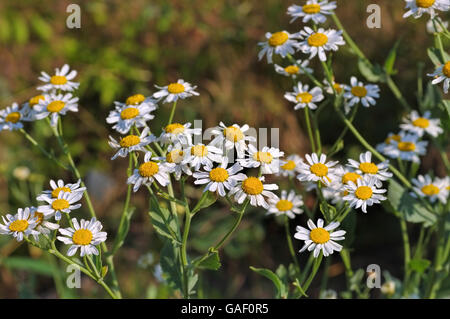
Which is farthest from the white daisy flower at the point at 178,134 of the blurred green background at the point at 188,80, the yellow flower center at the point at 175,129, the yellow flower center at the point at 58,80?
the blurred green background at the point at 188,80

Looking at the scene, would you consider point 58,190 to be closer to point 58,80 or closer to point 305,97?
point 58,80

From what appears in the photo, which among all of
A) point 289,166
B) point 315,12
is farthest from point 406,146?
point 315,12

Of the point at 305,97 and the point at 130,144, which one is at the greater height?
the point at 305,97

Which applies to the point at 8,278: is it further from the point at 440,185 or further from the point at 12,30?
the point at 440,185

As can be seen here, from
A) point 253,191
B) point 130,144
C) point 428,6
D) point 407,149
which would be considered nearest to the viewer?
point 253,191

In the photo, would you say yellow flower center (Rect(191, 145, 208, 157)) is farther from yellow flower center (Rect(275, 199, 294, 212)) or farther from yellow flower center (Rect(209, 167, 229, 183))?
yellow flower center (Rect(275, 199, 294, 212))

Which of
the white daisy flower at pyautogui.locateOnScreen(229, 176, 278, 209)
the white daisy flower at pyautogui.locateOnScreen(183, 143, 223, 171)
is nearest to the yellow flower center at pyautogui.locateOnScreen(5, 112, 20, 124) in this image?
the white daisy flower at pyautogui.locateOnScreen(183, 143, 223, 171)
